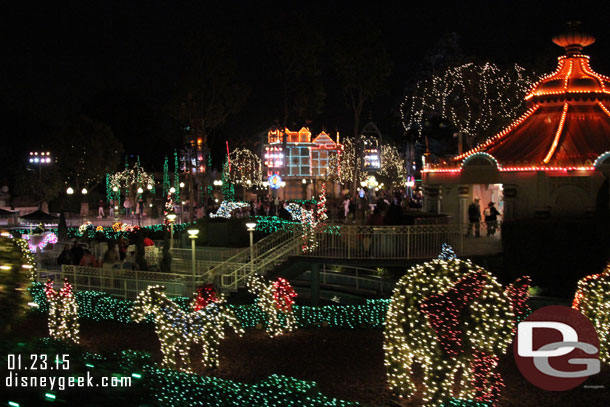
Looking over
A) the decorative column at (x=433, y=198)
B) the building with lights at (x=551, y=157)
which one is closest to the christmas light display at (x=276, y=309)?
the building with lights at (x=551, y=157)

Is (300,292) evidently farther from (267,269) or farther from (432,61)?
(432,61)

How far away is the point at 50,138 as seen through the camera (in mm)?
56844

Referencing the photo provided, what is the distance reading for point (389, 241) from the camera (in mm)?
17578

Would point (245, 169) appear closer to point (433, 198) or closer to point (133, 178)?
point (133, 178)

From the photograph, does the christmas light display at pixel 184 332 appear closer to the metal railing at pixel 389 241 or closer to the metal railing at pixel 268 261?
the metal railing at pixel 268 261

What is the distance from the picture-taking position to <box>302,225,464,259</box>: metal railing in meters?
17.5

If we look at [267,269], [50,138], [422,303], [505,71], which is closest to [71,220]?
[50,138]

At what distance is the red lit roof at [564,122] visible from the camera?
20.1 metres

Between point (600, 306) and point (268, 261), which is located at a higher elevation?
point (268, 261)

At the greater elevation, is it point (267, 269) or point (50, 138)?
point (50, 138)

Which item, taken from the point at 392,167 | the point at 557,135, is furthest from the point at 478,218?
the point at 392,167

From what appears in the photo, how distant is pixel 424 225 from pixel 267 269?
4722mm

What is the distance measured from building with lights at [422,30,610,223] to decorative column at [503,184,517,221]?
0.10 ft

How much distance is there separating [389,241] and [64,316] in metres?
8.76
